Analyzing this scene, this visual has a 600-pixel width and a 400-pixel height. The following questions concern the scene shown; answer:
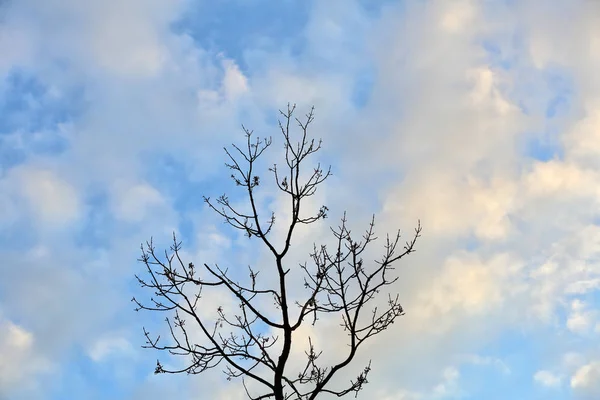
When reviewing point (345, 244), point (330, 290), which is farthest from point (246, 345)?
point (345, 244)

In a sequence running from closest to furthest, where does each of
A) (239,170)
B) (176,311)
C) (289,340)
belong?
(289,340)
(176,311)
(239,170)

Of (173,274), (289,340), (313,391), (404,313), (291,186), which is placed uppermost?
(291,186)

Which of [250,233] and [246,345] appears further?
[250,233]

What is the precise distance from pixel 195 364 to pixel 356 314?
95.2 inches

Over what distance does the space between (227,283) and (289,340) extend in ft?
4.32

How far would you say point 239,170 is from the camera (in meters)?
9.09

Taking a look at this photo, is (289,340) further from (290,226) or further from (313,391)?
(290,226)

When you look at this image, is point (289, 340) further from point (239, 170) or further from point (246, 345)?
point (239, 170)

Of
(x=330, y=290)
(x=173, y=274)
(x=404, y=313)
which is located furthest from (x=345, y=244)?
(x=173, y=274)

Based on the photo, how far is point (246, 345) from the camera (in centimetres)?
824

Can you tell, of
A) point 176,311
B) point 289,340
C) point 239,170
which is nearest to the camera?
point 289,340

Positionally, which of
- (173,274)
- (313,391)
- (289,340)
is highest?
(173,274)

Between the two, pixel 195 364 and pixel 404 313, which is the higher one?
pixel 404 313

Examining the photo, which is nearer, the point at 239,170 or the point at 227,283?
the point at 227,283
